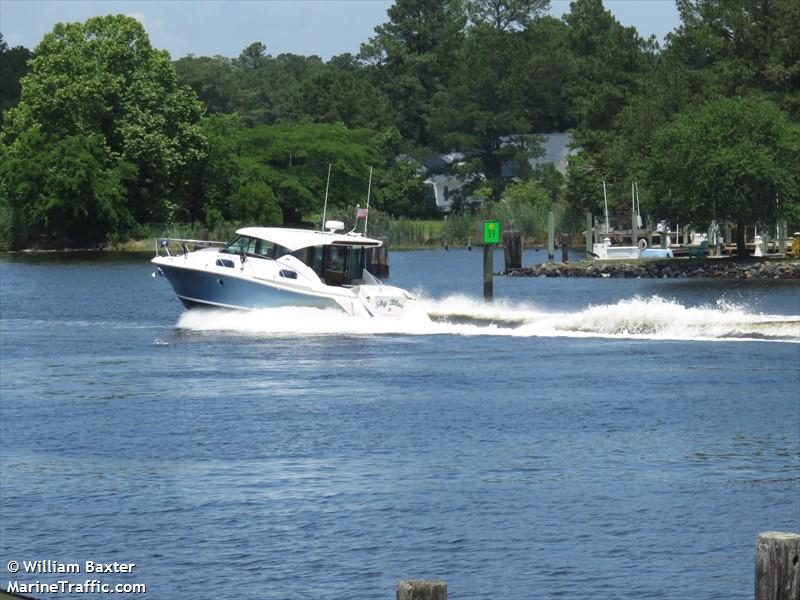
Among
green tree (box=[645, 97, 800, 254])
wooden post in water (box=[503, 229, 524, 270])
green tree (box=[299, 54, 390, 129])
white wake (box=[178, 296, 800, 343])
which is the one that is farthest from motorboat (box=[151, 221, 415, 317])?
green tree (box=[299, 54, 390, 129])

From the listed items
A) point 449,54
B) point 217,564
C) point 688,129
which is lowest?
point 217,564

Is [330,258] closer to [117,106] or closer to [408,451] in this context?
[408,451]

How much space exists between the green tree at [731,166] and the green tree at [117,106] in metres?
39.0

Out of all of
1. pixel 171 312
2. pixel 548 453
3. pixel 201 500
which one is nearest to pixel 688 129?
pixel 171 312

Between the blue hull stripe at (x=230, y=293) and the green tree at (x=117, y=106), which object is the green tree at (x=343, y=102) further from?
the blue hull stripe at (x=230, y=293)

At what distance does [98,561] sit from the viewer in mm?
20281

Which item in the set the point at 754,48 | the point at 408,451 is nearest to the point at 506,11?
the point at 754,48

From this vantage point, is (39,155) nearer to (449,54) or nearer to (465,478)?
(449,54)

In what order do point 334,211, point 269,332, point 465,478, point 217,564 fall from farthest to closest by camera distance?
point 334,211
point 269,332
point 465,478
point 217,564

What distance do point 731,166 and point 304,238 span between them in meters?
39.7

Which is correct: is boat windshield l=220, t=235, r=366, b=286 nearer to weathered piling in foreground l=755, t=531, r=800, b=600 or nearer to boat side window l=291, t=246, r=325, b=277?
boat side window l=291, t=246, r=325, b=277

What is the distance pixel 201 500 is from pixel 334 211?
95.4m

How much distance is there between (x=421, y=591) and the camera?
37.9 ft

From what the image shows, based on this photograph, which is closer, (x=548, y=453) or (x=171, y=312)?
(x=548, y=453)
